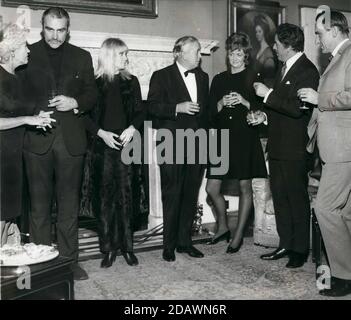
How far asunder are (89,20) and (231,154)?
1737 mm

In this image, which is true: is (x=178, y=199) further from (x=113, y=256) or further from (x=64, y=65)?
(x=64, y=65)

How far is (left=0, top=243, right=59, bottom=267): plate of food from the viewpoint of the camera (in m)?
2.28

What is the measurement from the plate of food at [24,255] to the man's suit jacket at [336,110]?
5.64 ft

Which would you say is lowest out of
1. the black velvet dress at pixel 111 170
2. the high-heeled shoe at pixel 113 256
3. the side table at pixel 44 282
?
the high-heeled shoe at pixel 113 256

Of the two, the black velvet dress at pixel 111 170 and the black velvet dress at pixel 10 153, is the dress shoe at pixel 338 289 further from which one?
the black velvet dress at pixel 10 153

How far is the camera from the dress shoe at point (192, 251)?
12.1ft

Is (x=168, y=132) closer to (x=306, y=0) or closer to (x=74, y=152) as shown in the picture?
(x=74, y=152)

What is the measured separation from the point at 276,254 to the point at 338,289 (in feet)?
2.74

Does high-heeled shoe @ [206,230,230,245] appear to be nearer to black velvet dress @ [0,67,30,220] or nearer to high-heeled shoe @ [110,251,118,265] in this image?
high-heeled shoe @ [110,251,118,265]

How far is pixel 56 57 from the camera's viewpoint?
3.16m

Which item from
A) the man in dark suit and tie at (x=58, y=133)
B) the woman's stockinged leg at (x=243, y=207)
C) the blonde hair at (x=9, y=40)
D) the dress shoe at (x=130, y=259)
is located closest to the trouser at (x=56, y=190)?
the man in dark suit and tie at (x=58, y=133)

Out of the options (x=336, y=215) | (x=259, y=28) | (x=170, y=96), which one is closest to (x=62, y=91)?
(x=170, y=96)

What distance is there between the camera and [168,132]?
142 inches
